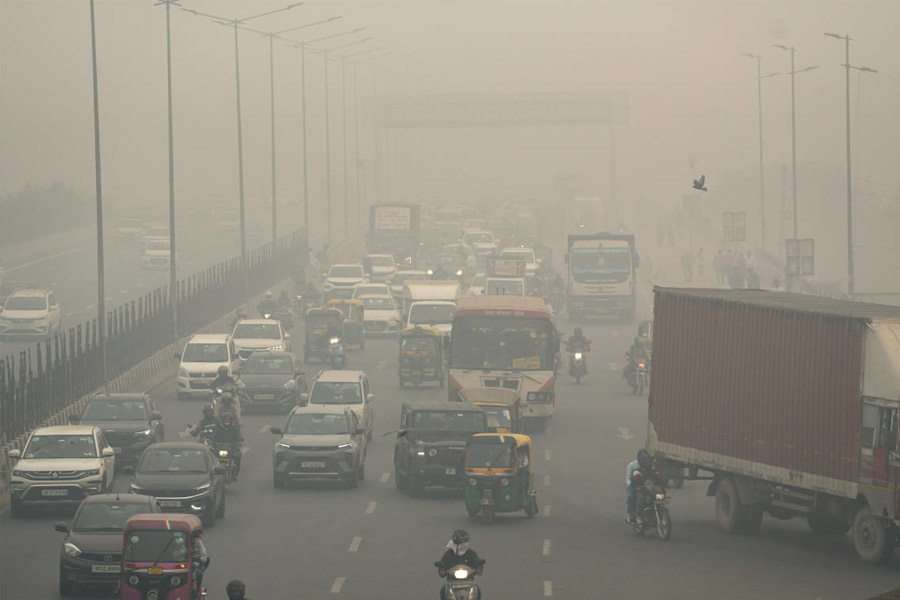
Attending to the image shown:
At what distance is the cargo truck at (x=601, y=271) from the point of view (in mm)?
73312

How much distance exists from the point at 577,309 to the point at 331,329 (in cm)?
1785

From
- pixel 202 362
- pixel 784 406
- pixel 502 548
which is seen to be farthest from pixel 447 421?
pixel 202 362

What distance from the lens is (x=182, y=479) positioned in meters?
29.7

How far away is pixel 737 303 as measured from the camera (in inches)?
1187

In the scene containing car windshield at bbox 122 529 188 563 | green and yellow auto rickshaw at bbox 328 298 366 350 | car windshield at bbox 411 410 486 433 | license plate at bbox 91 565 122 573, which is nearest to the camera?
car windshield at bbox 122 529 188 563

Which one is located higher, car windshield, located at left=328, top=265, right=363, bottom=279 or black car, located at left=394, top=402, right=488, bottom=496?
car windshield, located at left=328, top=265, right=363, bottom=279

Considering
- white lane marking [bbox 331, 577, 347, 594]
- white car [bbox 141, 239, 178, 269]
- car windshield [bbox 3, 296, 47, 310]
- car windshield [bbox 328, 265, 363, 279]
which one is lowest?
white lane marking [bbox 331, 577, 347, 594]

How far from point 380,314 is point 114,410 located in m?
31.3

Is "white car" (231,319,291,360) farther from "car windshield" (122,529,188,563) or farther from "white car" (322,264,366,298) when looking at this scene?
"car windshield" (122,529,188,563)

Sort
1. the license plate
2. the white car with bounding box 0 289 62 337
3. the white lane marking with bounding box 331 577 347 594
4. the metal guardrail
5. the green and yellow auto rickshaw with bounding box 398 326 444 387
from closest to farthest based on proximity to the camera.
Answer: the license plate, the white lane marking with bounding box 331 577 347 594, the metal guardrail, the green and yellow auto rickshaw with bounding box 398 326 444 387, the white car with bounding box 0 289 62 337

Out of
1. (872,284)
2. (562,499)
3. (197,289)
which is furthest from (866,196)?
(562,499)

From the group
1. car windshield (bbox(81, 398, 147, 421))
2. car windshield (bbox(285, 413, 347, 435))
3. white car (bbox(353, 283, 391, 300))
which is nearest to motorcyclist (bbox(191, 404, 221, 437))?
car windshield (bbox(285, 413, 347, 435))

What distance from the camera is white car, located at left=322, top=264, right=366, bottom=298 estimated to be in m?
79.2

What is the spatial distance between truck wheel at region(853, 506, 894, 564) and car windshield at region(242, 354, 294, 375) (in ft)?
76.3
